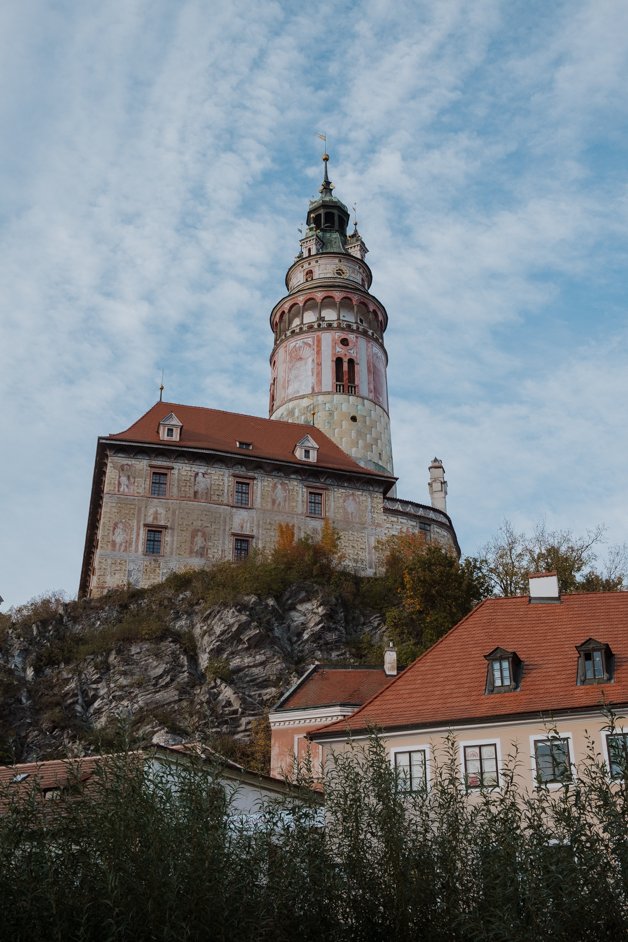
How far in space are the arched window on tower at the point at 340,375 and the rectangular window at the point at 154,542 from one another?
52.3 ft

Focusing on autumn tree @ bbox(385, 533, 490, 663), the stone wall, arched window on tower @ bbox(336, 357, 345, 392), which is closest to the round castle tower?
arched window on tower @ bbox(336, 357, 345, 392)

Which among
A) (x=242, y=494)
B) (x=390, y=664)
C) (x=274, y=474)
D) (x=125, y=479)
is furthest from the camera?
(x=274, y=474)

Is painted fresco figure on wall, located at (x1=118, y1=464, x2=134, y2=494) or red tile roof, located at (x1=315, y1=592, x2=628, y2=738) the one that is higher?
painted fresco figure on wall, located at (x1=118, y1=464, x2=134, y2=494)

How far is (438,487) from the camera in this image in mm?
55812

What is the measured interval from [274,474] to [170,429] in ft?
17.4

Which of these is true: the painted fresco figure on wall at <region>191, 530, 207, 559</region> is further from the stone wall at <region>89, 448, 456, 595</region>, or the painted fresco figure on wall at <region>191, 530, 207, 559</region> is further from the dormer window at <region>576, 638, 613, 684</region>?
the dormer window at <region>576, 638, 613, 684</region>

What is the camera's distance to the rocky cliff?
119 feet

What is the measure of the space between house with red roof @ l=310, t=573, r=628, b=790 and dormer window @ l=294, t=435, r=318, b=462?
77.0 ft

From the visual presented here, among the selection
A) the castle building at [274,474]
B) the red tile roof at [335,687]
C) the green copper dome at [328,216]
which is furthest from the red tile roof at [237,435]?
the green copper dome at [328,216]

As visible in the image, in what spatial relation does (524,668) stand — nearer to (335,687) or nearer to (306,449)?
(335,687)

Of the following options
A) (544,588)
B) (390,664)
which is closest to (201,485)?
(390,664)

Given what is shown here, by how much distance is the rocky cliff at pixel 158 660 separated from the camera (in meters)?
36.3

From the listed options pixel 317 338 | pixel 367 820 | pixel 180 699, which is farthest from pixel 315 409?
pixel 367 820

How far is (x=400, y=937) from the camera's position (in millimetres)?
12766
